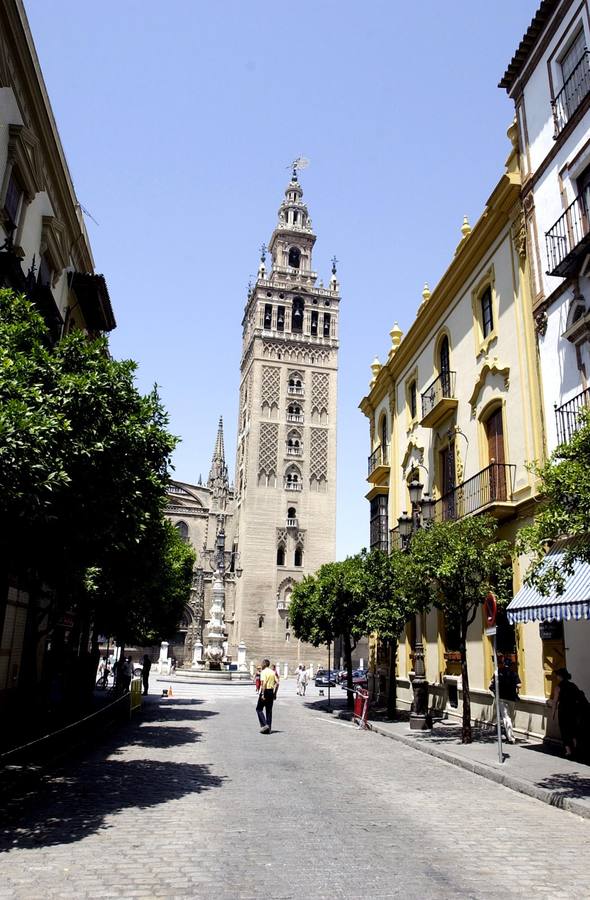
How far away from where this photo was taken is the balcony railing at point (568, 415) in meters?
12.5

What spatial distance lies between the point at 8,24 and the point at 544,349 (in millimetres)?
12546

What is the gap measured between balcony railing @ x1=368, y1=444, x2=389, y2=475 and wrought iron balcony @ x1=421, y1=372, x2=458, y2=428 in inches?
209

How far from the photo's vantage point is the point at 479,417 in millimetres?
17516

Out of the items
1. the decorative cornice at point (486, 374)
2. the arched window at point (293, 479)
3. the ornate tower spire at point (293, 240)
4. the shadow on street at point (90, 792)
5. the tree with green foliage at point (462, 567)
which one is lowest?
the shadow on street at point (90, 792)

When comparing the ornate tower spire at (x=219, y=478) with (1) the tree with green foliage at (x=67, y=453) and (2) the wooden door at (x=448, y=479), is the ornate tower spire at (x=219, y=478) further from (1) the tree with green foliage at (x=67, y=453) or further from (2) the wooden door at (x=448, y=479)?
(1) the tree with green foliage at (x=67, y=453)

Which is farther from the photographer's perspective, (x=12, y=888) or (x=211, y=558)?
(x=211, y=558)

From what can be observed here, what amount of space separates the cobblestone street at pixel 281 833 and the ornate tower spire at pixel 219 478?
5873cm

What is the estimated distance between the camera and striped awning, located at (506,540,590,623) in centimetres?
1003

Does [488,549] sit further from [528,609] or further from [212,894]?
[212,894]

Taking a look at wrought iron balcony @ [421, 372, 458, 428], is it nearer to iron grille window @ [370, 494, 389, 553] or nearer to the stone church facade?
iron grille window @ [370, 494, 389, 553]

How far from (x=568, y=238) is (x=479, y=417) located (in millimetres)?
5336

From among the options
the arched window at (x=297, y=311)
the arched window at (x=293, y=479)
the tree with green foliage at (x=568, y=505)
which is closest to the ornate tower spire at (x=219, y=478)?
the arched window at (x=293, y=479)

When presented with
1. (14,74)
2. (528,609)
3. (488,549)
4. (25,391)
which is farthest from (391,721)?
(14,74)

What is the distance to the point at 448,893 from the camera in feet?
16.6
